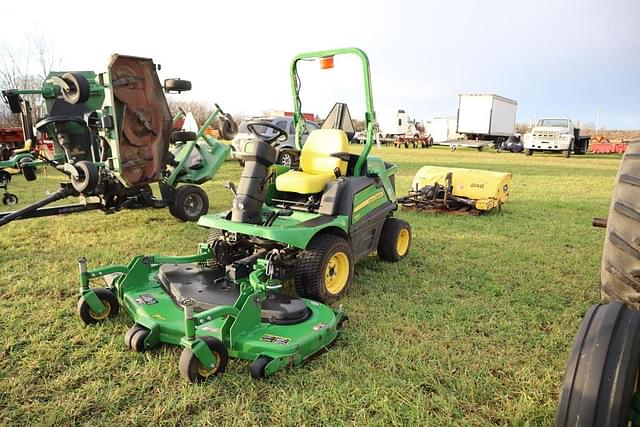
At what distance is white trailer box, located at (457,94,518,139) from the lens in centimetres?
2870

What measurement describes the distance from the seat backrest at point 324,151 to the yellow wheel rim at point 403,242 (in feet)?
3.67

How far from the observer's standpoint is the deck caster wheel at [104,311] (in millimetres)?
3146

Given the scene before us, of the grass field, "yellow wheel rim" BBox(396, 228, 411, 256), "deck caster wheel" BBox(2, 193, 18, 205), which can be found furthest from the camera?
"deck caster wheel" BBox(2, 193, 18, 205)

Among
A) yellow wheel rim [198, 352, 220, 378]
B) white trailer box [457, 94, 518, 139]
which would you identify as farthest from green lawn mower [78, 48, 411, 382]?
white trailer box [457, 94, 518, 139]

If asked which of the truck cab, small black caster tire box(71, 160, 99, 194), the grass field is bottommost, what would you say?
the grass field

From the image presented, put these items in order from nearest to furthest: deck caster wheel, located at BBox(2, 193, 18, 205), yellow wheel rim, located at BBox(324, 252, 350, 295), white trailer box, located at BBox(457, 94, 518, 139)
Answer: yellow wheel rim, located at BBox(324, 252, 350, 295) < deck caster wheel, located at BBox(2, 193, 18, 205) < white trailer box, located at BBox(457, 94, 518, 139)

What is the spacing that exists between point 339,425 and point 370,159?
2.87 m

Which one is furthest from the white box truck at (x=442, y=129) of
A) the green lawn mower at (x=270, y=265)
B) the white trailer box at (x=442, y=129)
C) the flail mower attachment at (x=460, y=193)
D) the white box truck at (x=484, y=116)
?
the green lawn mower at (x=270, y=265)

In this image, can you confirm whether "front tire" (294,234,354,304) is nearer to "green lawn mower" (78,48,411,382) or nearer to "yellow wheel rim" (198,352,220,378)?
"green lawn mower" (78,48,411,382)

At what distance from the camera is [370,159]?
4.58 m

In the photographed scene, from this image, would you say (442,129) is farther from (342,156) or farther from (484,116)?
(342,156)

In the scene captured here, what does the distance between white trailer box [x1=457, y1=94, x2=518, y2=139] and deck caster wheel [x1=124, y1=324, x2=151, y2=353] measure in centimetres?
2921

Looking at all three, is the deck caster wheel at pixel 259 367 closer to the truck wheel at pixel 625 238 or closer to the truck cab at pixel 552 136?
the truck wheel at pixel 625 238

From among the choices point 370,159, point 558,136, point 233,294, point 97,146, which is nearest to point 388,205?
point 370,159
